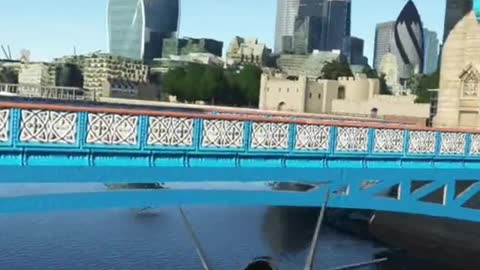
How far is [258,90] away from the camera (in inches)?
4488

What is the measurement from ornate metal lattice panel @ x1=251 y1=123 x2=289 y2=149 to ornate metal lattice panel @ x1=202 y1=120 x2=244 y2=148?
1.36ft

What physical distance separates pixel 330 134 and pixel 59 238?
55.2 feet

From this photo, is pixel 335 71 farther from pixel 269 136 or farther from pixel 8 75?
pixel 269 136

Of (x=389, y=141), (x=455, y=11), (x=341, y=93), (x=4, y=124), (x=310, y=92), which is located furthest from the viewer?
(x=341, y=93)

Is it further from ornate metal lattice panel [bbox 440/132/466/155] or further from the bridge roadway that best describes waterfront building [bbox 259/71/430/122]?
the bridge roadway

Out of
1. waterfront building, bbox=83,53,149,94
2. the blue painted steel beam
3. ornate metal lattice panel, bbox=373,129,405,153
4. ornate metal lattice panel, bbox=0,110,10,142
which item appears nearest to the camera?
ornate metal lattice panel, bbox=0,110,10,142

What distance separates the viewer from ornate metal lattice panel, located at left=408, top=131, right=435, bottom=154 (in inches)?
802

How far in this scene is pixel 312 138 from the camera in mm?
18141

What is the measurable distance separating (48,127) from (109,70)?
564 ft

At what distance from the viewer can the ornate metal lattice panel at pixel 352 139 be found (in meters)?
18.8

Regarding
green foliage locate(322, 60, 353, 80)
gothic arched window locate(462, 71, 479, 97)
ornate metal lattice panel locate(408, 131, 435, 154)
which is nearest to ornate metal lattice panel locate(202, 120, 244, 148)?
ornate metal lattice panel locate(408, 131, 435, 154)

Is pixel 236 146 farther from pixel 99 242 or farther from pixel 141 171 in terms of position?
pixel 99 242

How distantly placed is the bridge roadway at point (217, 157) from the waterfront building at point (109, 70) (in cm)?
15397

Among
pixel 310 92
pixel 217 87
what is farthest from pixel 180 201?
pixel 217 87
